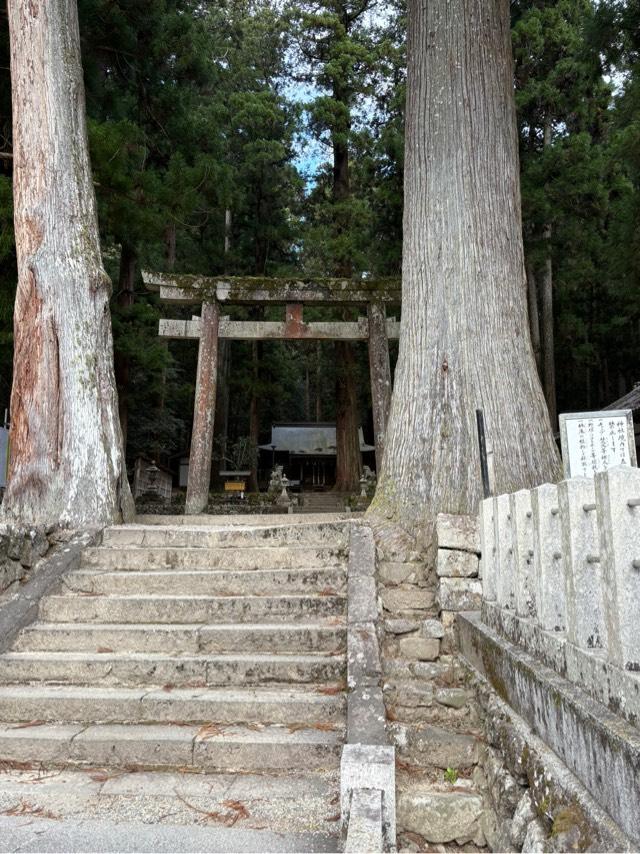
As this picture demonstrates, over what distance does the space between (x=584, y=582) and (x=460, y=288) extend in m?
3.77

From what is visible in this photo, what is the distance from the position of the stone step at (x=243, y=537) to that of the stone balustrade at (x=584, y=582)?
216cm

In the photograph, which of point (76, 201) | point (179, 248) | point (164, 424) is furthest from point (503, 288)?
point (179, 248)

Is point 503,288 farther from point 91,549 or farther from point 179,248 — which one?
point 179,248

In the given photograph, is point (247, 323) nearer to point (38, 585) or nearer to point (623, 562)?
point (38, 585)

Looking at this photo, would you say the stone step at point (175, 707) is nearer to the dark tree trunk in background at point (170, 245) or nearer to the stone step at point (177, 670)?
the stone step at point (177, 670)

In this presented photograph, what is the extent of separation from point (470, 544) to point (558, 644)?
1.96 metres

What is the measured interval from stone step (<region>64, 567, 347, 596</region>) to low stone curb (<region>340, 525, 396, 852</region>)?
36 centimetres

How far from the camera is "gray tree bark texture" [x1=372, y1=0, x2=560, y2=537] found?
5.27 metres

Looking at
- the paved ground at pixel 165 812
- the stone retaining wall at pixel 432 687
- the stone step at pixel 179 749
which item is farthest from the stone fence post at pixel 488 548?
the paved ground at pixel 165 812

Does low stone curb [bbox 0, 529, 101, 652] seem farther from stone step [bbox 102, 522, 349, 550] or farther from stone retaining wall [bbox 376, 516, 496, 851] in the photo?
stone retaining wall [bbox 376, 516, 496, 851]

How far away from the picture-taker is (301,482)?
30094mm

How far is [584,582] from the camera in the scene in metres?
2.31

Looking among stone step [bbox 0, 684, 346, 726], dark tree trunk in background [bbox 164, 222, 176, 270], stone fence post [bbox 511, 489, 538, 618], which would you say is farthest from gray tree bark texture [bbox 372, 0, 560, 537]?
dark tree trunk in background [bbox 164, 222, 176, 270]

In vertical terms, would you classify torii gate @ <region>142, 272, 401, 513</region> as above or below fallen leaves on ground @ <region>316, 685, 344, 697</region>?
above
